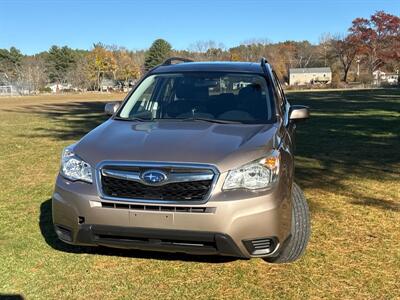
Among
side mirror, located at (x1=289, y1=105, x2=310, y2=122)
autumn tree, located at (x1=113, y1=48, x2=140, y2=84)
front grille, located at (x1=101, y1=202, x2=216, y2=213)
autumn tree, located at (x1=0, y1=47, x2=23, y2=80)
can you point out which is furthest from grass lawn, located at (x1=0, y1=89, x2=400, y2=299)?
autumn tree, located at (x1=113, y1=48, x2=140, y2=84)

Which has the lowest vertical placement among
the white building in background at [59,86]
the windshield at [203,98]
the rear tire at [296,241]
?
the white building in background at [59,86]

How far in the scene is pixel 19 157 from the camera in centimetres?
1016

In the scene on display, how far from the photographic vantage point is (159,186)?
11.5 feet

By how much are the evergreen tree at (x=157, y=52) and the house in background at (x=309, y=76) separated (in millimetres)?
31885

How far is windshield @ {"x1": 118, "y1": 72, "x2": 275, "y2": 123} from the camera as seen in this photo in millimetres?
4739

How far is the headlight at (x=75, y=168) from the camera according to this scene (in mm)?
3727

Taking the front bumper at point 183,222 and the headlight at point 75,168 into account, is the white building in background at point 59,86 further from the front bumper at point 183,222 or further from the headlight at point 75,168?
the front bumper at point 183,222

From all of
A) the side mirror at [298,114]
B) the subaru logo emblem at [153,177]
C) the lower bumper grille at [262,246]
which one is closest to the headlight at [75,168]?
the subaru logo emblem at [153,177]

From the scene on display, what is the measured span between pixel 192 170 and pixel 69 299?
50.9 inches

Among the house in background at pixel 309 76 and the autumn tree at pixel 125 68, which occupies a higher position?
the autumn tree at pixel 125 68

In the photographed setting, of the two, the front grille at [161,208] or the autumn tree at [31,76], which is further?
the autumn tree at [31,76]

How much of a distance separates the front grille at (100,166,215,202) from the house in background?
121 meters

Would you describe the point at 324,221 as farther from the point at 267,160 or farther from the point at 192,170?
the point at 192,170

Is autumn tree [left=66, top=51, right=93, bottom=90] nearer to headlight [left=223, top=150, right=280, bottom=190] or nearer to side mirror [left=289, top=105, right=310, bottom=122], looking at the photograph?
side mirror [left=289, top=105, right=310, bottom=122]
